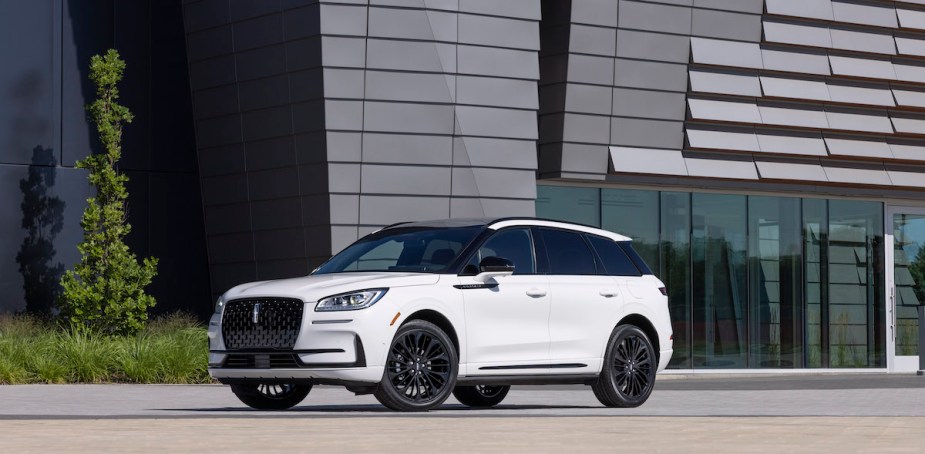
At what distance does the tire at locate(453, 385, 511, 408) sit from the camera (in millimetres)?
15469

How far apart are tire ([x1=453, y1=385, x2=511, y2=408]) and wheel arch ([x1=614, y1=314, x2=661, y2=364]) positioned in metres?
1.46

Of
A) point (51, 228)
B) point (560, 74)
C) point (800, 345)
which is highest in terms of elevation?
point (560, 74)

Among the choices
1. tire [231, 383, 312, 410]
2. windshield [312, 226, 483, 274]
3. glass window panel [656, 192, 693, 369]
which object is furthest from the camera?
glass window panel [656, 192, 693, 369]

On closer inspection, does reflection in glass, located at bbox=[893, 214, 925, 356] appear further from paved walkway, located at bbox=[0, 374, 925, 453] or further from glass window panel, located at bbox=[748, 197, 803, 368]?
paved walkway, located at bbox=[0, 374, 925, 453]

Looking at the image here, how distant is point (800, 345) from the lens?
28.1m

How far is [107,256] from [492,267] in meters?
11.2

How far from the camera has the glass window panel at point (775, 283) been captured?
27.4 m

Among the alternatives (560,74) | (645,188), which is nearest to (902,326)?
(645,188)

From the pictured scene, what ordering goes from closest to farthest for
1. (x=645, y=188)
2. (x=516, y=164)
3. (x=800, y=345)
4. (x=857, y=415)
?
(x=857, y=415)
(x=516, y=164)
(x=645, y=188)
(x=800, y=345)

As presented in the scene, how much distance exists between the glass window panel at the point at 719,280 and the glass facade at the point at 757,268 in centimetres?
2

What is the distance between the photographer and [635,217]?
25.8 metres

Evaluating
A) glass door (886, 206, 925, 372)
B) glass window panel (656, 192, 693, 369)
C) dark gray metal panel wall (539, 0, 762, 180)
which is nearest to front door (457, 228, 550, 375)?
dark gray metal panel wall (539, 0, 762, 180)

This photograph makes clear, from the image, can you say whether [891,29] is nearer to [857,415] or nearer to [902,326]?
[902,326]

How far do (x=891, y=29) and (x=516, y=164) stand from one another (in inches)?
325
